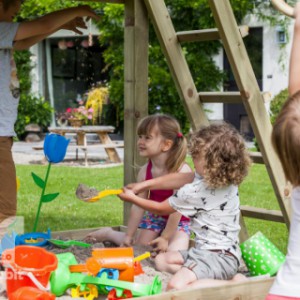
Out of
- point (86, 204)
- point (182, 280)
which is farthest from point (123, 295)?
point (86, 204)

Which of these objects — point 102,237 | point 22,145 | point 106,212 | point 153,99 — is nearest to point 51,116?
point 22,145

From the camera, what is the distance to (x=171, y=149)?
4.29 metres

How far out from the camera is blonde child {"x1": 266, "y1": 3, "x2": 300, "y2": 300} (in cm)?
206

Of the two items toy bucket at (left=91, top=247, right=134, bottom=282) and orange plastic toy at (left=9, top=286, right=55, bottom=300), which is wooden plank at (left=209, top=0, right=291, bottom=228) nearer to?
toy bucket at (left=91, top=247, right=134, bottom=282)

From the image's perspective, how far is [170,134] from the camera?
4.26 m

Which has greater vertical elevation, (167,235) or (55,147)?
(55,147)

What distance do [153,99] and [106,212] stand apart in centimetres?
693

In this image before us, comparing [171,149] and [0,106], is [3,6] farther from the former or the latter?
[171,149]

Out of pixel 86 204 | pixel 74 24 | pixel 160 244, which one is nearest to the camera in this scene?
pixel 160 244

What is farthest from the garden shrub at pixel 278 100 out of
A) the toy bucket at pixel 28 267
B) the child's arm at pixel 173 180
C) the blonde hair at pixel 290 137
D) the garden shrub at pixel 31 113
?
the blonde hair at pixel 290 137

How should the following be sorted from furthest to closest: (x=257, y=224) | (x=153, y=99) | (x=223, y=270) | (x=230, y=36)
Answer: (x=153, y=99) → (x=257, y=224) → (x=230, y=36) → (x=223, y=270)

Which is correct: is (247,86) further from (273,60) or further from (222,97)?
(273,60)

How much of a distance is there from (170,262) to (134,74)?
4.96 ft

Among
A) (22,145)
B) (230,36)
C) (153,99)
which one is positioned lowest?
(22,145)
